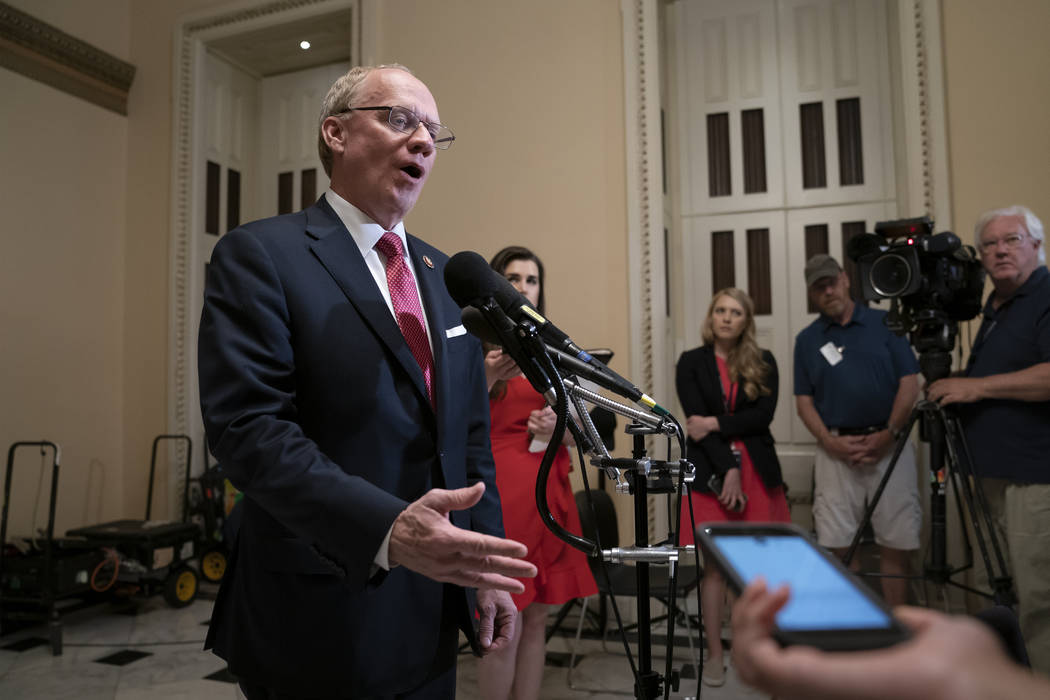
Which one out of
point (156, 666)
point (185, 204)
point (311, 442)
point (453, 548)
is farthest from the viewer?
point (185, 204)

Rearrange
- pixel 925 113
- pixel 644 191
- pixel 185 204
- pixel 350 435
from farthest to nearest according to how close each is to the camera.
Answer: pixel 185 204, pixel 644 191, pixel 925 113, pixel 350 435

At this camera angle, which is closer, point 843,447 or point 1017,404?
point 1017,404

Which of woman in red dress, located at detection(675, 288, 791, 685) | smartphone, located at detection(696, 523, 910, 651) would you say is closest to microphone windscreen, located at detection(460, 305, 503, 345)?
smartphone, located at detection(696, 523, 910, 651)

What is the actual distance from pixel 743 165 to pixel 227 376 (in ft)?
14.6

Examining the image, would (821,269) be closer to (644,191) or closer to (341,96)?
(644,191)

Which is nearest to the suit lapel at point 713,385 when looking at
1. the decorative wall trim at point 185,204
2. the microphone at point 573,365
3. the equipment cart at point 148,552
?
the microphone at point 573,365

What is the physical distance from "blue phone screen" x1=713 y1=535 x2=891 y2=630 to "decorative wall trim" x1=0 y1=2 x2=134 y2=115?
19.5 ft

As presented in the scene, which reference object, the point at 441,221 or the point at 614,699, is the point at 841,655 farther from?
the point at 441,221

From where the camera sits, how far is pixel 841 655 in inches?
14.8

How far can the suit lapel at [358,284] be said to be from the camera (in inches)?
45.5

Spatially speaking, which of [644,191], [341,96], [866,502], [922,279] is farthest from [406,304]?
[644,191]

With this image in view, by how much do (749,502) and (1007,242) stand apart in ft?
4.63

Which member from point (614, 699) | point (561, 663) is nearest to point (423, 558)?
point (614, 699)

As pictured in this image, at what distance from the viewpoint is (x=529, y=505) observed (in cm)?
246
